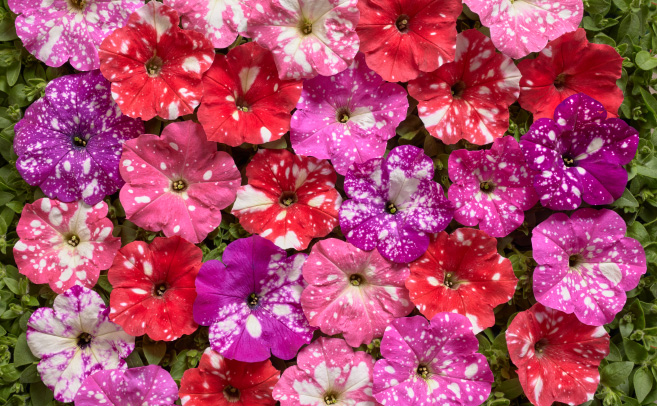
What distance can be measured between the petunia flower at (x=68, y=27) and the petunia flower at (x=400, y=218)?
1.67 ft

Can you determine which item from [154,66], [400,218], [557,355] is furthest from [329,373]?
[154,66]

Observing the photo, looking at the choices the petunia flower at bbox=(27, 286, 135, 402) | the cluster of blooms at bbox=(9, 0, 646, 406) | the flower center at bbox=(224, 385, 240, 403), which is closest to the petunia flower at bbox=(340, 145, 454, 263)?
the cluster of blooms at bbox=(9, 0, 646, 406)

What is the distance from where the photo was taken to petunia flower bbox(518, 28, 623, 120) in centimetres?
102

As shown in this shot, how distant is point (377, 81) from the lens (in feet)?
3.29

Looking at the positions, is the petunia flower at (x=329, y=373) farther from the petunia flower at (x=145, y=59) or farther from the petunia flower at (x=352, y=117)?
the petunia flower at (x=145, y=59)

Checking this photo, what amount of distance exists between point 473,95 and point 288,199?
40 cm

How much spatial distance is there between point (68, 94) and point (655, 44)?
3.68ft

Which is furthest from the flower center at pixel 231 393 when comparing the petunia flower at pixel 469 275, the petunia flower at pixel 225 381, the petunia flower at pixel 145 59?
the petunia flower at pixel 145 59

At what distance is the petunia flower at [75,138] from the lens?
3.24 ft

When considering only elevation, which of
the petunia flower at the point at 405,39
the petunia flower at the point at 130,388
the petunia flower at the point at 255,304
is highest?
the petunia flower at the point at 405,39

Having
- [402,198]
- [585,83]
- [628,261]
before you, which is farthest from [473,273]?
[585,83]

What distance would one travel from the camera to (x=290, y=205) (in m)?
1.02

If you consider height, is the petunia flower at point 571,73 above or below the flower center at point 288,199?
above

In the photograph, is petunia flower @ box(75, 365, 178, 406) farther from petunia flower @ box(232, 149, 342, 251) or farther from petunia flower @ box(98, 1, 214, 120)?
petunia flower @ box(98, 1, 214, 120)
